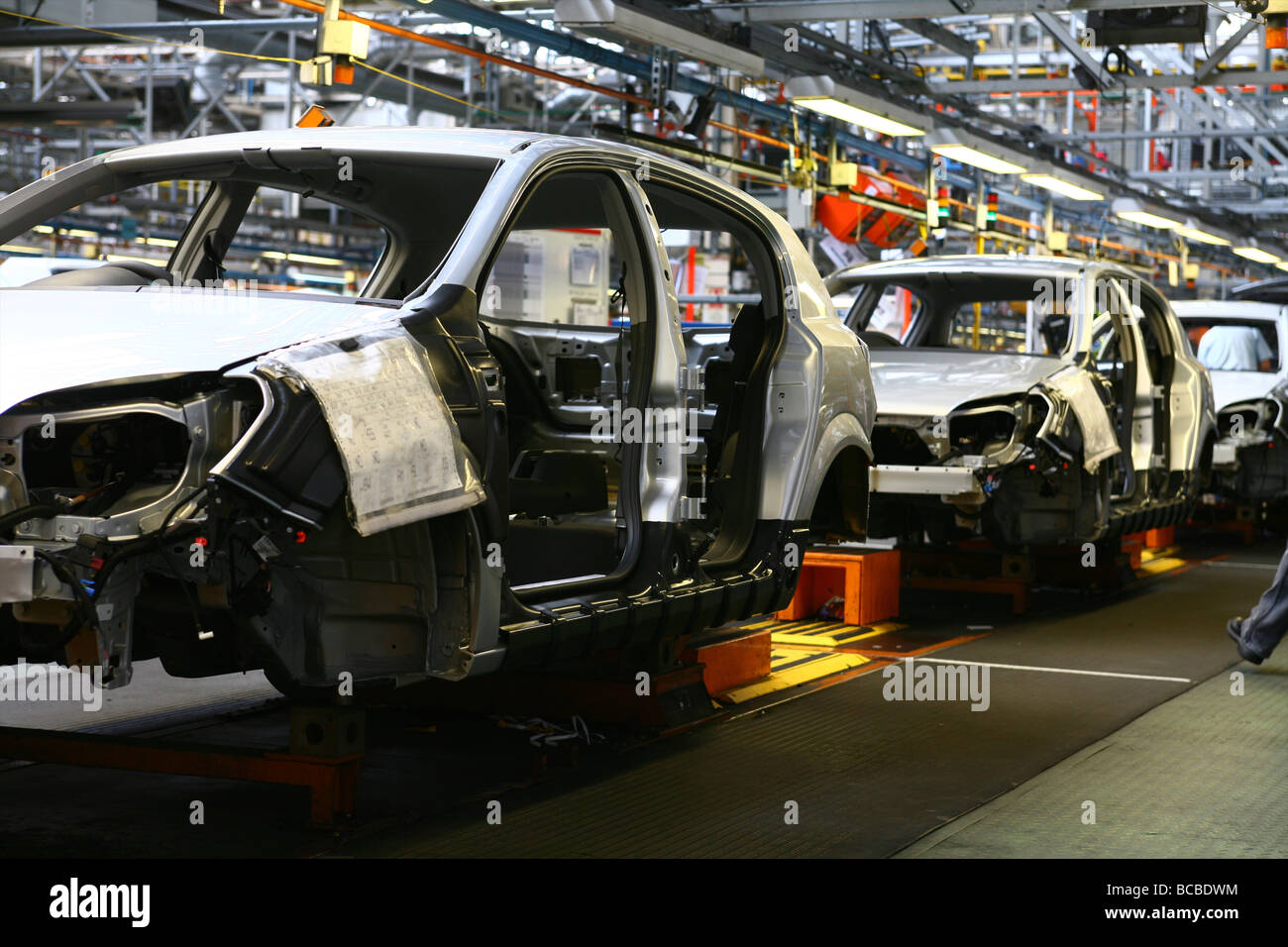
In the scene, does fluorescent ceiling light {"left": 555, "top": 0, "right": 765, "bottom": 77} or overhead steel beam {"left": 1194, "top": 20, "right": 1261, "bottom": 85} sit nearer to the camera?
fluorescent ceiling light {"left": 555, "top": 0, "right": 765, "bottom": 77}

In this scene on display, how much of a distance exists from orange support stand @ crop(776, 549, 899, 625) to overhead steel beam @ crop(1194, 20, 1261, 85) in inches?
212

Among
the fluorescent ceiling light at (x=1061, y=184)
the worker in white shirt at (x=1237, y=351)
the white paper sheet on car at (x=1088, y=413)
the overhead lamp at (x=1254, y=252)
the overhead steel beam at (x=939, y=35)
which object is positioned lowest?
the white paper sheet on car at (x=1088, y=413)

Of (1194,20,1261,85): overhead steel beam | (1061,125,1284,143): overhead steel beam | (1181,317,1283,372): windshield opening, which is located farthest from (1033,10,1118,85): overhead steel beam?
(1061,125,1284,143): overhead steel beam

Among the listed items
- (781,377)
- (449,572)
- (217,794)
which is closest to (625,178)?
(781,377)

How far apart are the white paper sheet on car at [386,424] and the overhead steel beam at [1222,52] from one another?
919 cm

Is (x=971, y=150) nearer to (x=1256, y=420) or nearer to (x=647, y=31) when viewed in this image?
(x=1256, y=420)

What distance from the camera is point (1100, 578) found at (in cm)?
967

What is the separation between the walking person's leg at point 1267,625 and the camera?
661 cm

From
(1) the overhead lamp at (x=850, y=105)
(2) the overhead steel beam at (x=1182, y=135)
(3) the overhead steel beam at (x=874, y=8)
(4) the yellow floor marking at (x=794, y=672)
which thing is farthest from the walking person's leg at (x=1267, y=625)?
(2) the overhead steel beam at (x=1182, y=135)

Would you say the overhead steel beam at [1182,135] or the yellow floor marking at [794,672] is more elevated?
the overhead steel beam at [1182,135]

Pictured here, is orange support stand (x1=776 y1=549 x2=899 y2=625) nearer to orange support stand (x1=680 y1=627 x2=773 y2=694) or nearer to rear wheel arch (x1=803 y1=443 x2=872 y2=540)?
orange support stand (x1=680 y1=627 x2=773 y2=694)

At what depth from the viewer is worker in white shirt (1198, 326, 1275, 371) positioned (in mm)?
12789

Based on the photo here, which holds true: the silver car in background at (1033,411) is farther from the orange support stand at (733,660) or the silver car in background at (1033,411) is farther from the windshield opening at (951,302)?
the orange support stand at (733,660)
